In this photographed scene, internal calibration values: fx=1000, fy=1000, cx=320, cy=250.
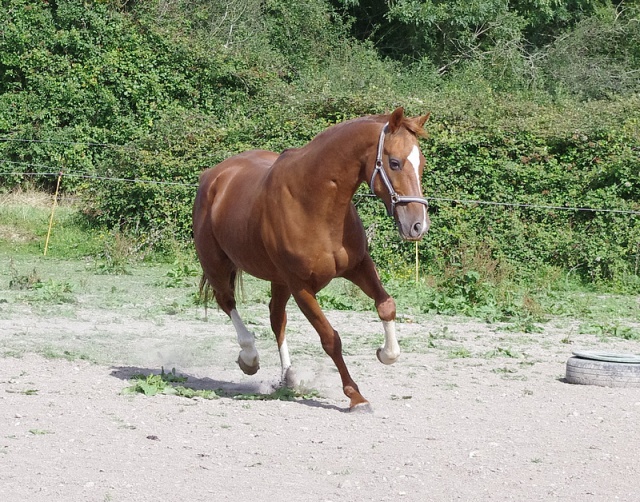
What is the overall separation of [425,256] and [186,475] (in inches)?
487

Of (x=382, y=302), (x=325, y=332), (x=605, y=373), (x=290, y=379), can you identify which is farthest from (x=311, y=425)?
(x=605, y=373)

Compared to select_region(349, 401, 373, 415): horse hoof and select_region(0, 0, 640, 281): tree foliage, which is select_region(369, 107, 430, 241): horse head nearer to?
select_region(349, 401, 373, 415): horse hoof

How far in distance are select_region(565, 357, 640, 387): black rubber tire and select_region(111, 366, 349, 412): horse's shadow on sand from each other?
2131 mm

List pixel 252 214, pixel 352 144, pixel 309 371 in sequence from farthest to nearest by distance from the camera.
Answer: pixel 309 371 < pixel 252 214 < pixel 352 144

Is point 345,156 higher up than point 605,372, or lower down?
higher up

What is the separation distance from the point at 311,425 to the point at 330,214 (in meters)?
1.41

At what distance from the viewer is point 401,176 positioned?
6.40 metres

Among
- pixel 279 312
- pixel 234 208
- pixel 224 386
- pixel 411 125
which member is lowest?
pixel 224 386

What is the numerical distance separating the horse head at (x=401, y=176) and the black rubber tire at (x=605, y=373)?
7.71 ft

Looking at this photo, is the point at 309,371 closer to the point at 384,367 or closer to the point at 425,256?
the point at 384,367

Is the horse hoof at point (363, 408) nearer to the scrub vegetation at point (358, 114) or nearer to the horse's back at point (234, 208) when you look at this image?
the horse's back at point (234, 208)

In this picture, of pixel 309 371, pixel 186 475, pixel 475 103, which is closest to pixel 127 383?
pixel 309 371

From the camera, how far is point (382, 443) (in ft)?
19.4

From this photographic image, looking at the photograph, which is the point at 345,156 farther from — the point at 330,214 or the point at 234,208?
the point at 234,208
